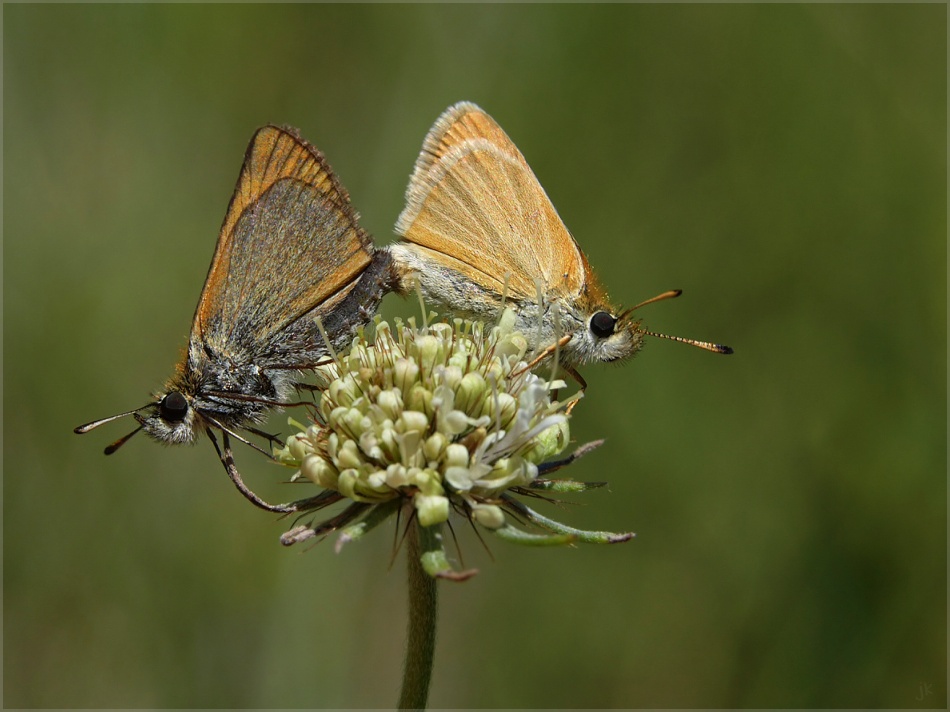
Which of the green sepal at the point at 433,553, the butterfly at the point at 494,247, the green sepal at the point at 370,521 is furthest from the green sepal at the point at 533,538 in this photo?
the butterfly at the point at 494,247

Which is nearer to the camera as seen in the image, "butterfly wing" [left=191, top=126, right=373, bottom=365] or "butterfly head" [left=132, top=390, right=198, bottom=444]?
"butterfly head" [left=132, top=390, right=198, bottom=444]

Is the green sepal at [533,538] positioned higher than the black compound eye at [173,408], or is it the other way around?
the black compound eye at [173,408]

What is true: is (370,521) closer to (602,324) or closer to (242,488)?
(242,488)

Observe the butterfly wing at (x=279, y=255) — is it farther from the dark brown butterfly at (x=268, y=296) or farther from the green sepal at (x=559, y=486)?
the green sepal at (x=559, y=486)

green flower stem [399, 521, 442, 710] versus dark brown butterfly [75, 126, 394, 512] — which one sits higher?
dark brown butterfly [75, 126, 394, 512]

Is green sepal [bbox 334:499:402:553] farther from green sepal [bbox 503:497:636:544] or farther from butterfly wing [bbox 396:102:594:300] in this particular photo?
butterfly wing [bbox 396:102:594:300]

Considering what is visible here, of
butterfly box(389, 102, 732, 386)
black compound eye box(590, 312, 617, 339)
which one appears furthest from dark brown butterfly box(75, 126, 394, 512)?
black compound eye box(590, 312, 617, 339)

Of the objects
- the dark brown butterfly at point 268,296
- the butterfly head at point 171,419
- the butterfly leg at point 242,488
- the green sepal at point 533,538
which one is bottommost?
the green sepal at point 533,538
